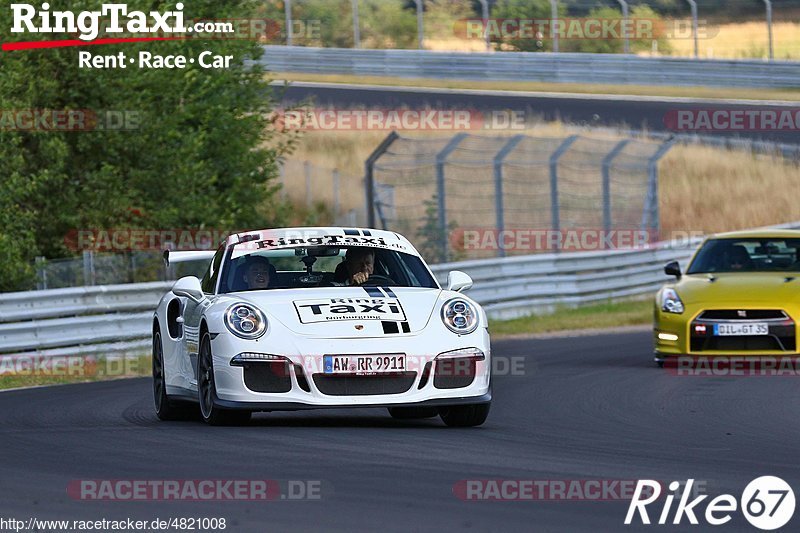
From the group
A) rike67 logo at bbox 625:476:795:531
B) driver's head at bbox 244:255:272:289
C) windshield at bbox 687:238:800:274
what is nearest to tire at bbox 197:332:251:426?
driver's head at bbox 244:255:272:289

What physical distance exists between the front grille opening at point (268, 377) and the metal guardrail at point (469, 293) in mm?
7226

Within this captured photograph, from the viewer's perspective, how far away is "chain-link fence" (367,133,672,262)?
23531mm

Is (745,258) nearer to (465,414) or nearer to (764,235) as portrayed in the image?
(764,235)

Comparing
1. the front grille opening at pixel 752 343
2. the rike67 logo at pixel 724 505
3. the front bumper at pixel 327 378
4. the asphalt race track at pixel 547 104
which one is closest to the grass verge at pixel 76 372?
the front grille opening at pixel 752 343

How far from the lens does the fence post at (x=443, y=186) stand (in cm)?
2245

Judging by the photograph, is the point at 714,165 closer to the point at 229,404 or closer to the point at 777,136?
the point at 777,136

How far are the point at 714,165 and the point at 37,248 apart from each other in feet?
70.7

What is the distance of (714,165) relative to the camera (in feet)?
128

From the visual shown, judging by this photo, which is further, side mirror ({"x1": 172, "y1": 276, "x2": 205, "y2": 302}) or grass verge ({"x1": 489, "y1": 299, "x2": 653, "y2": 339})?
grass verge ({"x1": 489, "y1": 299, "x2": 653, "y2": 339})

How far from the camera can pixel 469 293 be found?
73.7 ft

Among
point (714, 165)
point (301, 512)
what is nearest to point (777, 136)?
point (714, 165)

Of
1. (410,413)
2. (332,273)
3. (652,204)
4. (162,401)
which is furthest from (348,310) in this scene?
(652,204)

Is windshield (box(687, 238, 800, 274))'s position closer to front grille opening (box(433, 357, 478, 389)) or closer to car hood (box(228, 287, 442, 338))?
car hood (box(228, 287, 442, 338))

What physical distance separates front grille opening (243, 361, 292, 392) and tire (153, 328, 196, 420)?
5.05 ft
